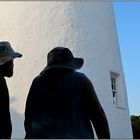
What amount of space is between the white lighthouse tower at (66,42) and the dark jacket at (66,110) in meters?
8.23

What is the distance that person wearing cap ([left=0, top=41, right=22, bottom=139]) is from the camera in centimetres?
342

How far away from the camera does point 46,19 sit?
12.5 meters

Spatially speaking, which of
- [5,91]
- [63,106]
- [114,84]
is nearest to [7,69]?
[5,91]

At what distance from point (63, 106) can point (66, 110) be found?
4 centimetres

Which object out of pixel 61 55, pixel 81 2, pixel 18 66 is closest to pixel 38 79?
pixel 61 55

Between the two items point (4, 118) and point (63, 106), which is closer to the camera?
point (63, 106)

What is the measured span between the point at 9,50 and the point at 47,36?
8.61 metres

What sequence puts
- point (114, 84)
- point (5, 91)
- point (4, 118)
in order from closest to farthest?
point (4, 118) < point (5, 91) < point (114, 84)

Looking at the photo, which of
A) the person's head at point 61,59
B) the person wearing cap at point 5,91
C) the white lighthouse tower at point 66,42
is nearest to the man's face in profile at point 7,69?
the person wearing cap at point 5,91

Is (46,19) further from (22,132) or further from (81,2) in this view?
(22,132)

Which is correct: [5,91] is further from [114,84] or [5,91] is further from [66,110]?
[114,84]

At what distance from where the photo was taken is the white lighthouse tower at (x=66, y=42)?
473 inches

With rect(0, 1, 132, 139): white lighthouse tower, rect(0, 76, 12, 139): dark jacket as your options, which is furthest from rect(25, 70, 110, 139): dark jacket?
rect(0, 1, 132, 139): white lighthouse tower

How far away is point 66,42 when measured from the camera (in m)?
12.2
